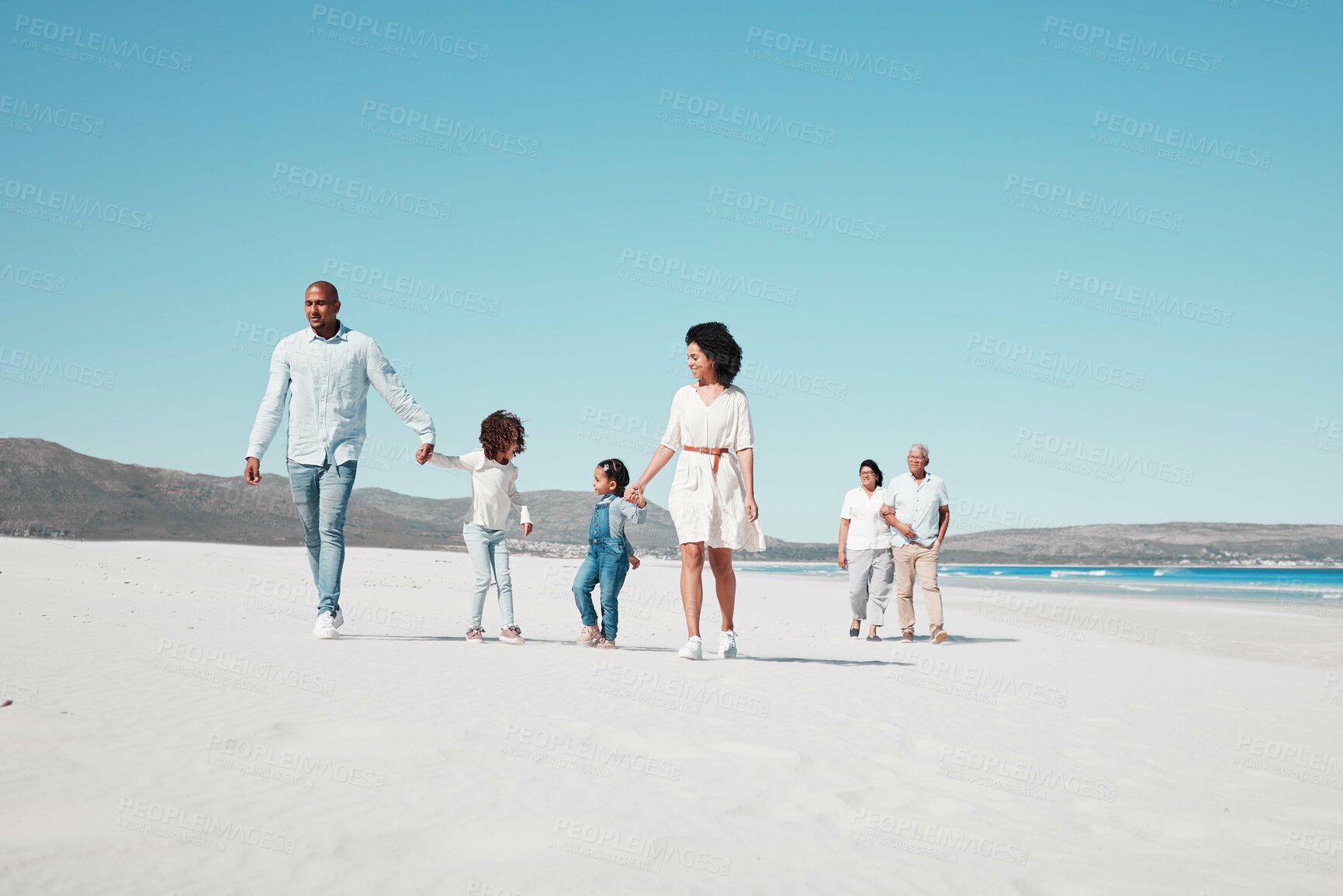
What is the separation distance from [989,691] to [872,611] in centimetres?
443

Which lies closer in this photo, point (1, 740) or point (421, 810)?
point (421, 810)

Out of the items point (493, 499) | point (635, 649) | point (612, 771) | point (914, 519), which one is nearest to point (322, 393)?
point (493, 499)

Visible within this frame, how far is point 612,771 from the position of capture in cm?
310

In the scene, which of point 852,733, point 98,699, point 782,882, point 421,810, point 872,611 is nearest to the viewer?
point 782,882

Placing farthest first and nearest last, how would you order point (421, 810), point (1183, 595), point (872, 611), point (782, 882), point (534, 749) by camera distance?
point (1183, 595) < point (872, 611) < point (534, 749) < point (421, 810) < point (782, 882)

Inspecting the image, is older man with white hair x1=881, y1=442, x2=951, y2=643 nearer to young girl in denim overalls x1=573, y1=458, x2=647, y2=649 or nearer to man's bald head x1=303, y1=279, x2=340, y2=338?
young girl in denim overalls x1=573, y1=458, x2=647, y2=649

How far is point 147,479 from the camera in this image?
42.8 meters

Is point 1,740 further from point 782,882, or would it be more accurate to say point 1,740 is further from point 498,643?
point 498,643

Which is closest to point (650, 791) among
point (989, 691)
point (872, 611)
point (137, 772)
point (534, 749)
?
point (534, 749)

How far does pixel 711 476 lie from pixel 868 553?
4.54 meters

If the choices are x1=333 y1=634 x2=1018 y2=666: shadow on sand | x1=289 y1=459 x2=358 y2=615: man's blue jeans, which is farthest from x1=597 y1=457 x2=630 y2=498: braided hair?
x1=289 y1=459 x2=358 y2=615: man's blue jeans

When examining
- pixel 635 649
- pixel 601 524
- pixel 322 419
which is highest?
pixel 322 419

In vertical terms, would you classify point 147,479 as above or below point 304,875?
above

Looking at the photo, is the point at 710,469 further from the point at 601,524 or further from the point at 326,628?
the point at 326,628
